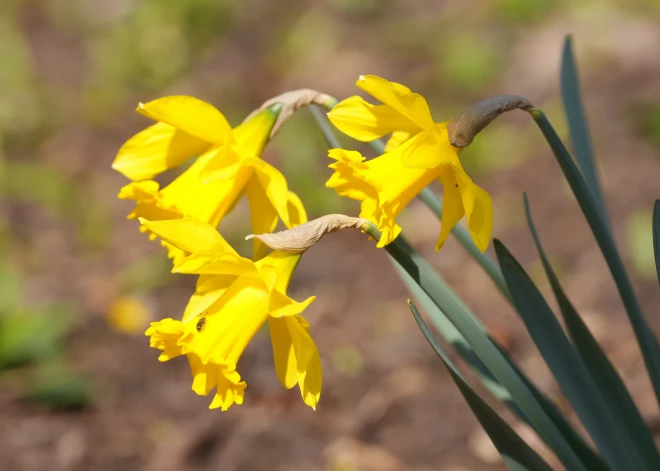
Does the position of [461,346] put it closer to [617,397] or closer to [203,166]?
[617,397]

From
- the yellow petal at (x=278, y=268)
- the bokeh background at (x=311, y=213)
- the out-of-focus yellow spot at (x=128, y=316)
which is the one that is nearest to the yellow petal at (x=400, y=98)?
the yellow petal at (x=278, y=268)

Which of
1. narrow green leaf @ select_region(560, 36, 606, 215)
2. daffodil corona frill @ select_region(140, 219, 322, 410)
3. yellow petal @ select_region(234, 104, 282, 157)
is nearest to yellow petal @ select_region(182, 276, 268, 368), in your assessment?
daffodil corona frill @ select_region(140, 219, 322, 410)

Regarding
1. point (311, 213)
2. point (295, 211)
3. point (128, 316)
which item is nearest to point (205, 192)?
point (295, 211)

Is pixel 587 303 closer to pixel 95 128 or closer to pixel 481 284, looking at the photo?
pixel 481 284

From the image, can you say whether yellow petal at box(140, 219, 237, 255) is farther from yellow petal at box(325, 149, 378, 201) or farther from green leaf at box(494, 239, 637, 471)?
green leaf at box(494, 239, 637, 471)

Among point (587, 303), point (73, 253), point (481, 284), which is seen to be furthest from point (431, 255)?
point (73, 253)
